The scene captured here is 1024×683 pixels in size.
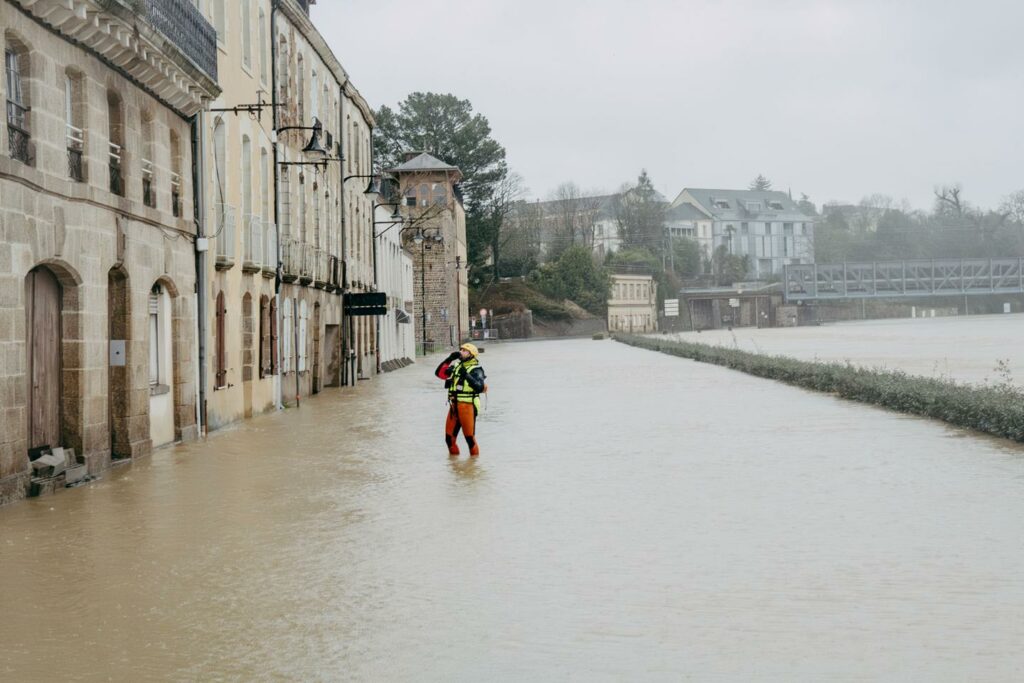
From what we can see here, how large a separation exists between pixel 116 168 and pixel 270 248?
35.1 ft

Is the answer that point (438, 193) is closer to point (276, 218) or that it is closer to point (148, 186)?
point (276, 218)

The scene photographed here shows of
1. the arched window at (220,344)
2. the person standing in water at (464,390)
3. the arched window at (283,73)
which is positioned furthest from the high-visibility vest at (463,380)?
the arched window at (283,73)

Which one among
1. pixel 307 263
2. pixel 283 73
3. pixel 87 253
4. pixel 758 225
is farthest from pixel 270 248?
pixel 758 225

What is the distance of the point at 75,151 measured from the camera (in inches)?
626

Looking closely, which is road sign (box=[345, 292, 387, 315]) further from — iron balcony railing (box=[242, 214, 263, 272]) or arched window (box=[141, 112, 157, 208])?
arched window (box=[141, 112, 157, 208])

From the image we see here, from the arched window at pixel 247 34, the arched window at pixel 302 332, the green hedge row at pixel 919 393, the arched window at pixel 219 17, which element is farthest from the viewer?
the arched window at pixel 302 332

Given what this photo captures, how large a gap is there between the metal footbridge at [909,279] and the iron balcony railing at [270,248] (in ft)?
390

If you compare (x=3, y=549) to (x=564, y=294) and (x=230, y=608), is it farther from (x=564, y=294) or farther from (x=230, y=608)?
(x=564, y=294)

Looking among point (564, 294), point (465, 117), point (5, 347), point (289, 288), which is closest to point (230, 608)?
point (5, 347)

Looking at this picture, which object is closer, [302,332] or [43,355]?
[43,355]

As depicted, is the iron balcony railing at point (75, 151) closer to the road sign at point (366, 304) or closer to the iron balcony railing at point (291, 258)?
the iron balcony railing at point (291, 258)

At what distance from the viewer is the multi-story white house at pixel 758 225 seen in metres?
179

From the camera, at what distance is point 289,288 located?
103 feet

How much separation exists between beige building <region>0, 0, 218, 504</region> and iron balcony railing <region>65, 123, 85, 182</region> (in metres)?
0.02
